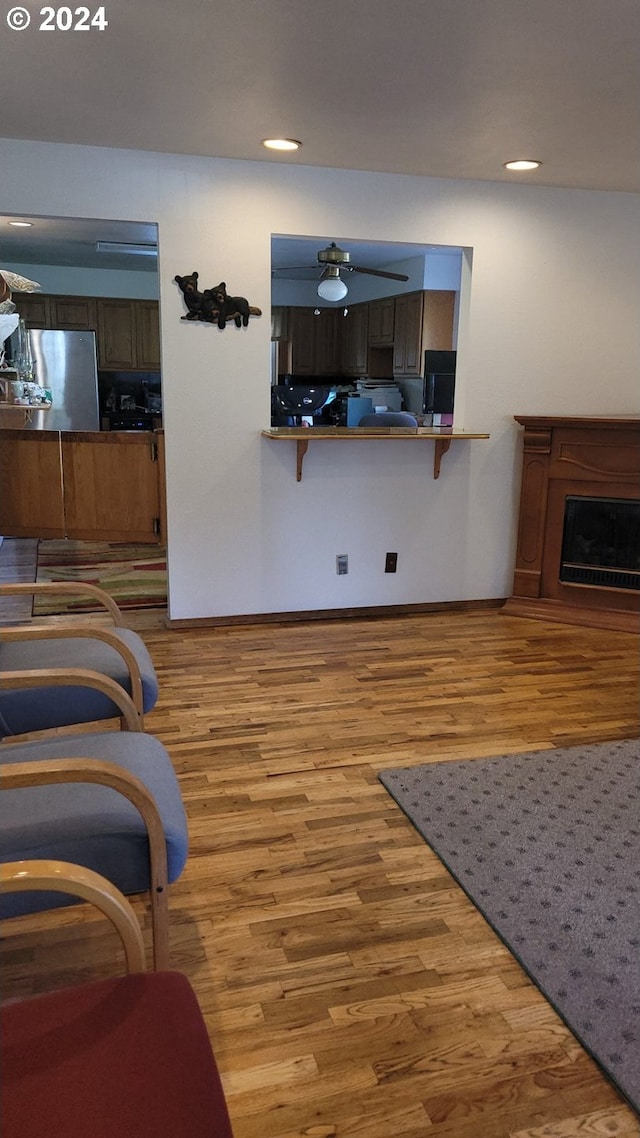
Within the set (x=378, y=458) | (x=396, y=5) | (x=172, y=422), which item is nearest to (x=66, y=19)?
(x=396, y=5)

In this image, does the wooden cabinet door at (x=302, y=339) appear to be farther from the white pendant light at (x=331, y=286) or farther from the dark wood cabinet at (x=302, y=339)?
the white pendant light at (x=331, y=286)

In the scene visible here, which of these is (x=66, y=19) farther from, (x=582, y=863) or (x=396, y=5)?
(x=582, y=863)

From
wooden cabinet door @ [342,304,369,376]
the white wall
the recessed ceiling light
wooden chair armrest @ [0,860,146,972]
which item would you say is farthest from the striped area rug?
wooden chair armrest @ [0,860,146,972]

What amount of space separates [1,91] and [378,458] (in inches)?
92.9

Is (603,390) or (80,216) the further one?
(603,390)

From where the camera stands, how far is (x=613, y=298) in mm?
4457

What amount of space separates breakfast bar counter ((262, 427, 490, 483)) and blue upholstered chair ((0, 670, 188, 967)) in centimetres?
264

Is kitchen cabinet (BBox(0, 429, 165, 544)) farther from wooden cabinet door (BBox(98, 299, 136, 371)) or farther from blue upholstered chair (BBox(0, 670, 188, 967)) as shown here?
blue upholstered chair (BBox(0, 670, 188, 967))

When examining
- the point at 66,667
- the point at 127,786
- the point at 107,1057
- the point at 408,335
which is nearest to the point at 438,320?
the point at 408,335

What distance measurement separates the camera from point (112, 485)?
20.2 ft

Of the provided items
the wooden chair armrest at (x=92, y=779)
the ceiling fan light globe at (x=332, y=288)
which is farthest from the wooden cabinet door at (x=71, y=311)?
the wooden chair armrest at (x=92, y=779)

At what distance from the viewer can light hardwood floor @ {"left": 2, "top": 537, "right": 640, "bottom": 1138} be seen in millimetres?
1465

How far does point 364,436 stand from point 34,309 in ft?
17.3

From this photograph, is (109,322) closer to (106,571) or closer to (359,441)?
(106,571)
